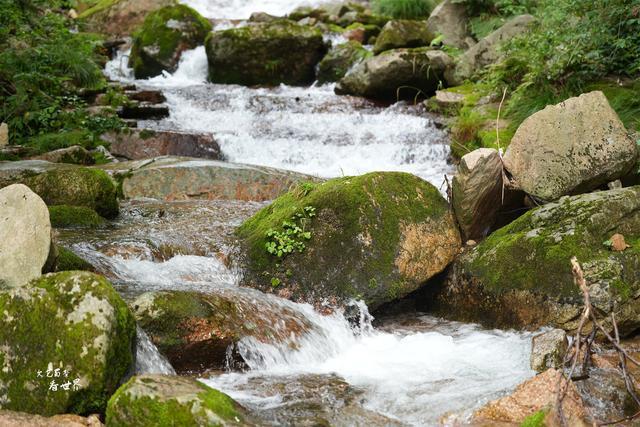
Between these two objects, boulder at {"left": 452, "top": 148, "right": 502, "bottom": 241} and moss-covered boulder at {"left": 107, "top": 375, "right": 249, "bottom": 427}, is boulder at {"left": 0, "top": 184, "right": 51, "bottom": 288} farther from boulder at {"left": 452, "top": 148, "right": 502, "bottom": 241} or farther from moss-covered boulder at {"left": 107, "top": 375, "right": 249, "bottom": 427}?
boulder at {"left": 452, "top": 148, "right": 502, "bottom": 241}

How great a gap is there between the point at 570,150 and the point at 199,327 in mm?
4143

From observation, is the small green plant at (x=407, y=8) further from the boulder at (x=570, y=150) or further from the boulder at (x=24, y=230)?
the boulder at (x=24, y=230)

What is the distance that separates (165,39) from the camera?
704 inches

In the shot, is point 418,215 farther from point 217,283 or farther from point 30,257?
point 30,257

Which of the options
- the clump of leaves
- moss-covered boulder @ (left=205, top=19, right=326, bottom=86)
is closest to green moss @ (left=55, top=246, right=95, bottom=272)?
the clump of leaves

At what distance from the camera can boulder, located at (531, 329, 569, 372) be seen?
15.7 ft

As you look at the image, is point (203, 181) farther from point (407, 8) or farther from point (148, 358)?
point (407, 8)

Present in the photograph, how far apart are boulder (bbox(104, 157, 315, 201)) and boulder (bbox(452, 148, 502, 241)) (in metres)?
2.99

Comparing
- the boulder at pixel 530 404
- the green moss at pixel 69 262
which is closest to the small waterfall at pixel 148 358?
the green moss at pixel 69 262

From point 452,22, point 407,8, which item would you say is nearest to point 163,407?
point 452,22

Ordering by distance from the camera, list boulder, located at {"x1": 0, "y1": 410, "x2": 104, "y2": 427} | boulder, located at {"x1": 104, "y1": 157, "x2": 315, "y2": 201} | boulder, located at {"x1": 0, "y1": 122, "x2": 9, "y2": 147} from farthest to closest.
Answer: boulder, located at {"x1": 0, "y1": 122, "x2": 9, "y2": 147}, boulder, located at {"x1": 104, "y1": 157, "x2": 315, "y2": 201}, boulder, located at {"x1": 0, "y1": 410, "x2": 104, "y2": 427}

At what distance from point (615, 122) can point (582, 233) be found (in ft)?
5.39

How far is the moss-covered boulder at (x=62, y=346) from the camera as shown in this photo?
3.88 m

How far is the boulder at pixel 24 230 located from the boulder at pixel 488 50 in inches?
389
